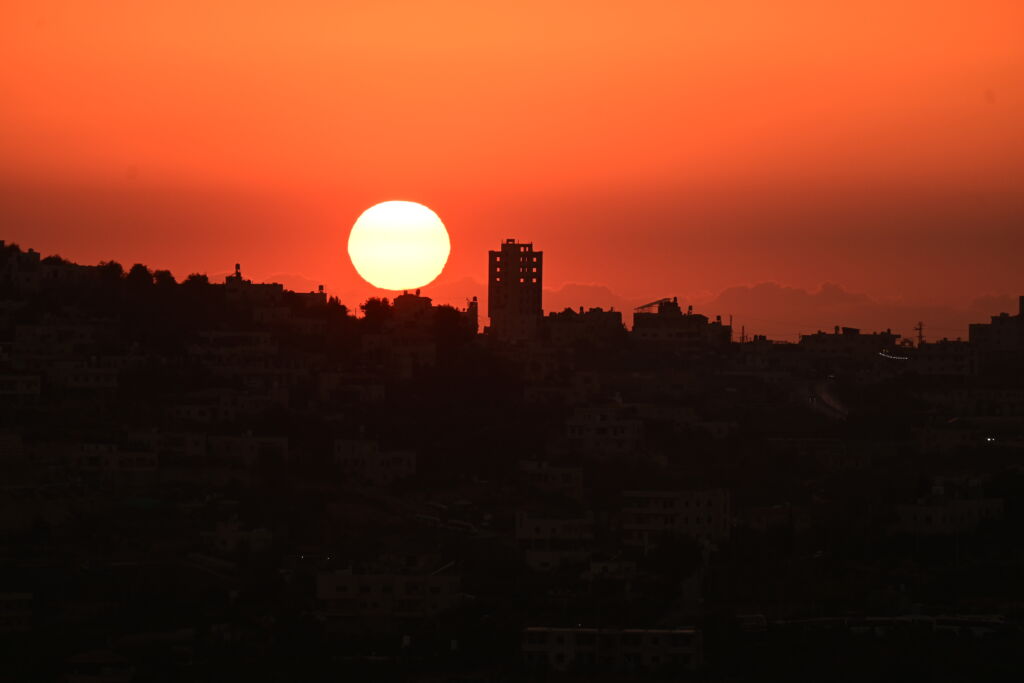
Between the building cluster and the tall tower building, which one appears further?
the tall tower building

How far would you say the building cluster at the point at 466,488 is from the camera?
3794 centimetres

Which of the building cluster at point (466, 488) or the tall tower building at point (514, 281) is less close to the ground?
the tall tower building at point (514, 281)

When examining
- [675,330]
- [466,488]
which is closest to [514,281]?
[675,330]

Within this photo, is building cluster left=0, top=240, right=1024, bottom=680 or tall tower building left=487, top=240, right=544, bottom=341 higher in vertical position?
tall tower building left=487, top=240, right=544, bottom=341

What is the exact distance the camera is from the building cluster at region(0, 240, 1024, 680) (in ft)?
124

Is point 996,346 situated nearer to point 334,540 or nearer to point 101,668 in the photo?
point 334,540

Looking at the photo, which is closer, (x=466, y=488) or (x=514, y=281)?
(x=466, y=488)

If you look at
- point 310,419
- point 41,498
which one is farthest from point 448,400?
point 41,498

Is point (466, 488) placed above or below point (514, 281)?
below

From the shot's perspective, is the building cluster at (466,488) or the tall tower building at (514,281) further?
the tall tower building at (514,281)

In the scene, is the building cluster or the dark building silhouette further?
the dark building silhouette

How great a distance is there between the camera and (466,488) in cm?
4653

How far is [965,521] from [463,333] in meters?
15.4

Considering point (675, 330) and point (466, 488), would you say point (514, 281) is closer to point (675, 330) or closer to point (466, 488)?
point (675, 330)
